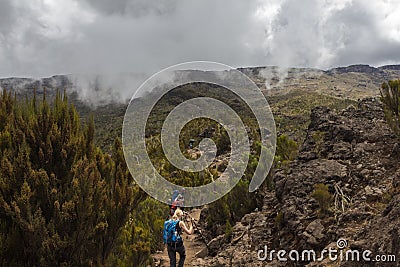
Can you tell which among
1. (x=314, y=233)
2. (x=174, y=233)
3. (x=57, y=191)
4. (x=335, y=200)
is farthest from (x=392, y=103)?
(x=57, y=191)

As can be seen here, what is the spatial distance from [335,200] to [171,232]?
2960mm

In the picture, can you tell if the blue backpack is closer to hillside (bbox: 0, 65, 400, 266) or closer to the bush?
hillside (bbox: 0, 65, 400, 266)

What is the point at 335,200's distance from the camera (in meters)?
6.13

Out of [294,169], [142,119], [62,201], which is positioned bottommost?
[62,201]

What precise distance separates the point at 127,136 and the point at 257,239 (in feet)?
11.6

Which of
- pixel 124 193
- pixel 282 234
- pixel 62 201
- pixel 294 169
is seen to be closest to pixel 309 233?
pixel 282 234

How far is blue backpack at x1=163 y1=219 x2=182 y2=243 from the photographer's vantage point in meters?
5.37

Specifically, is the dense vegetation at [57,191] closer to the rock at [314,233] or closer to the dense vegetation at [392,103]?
the rock at [314,233]

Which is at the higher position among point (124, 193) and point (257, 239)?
point (124, 193)

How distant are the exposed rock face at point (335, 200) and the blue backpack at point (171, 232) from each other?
6.04 ft

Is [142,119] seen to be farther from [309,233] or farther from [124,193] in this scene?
[309,233]

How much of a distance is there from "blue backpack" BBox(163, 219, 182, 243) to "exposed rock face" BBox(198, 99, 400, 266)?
184 cm

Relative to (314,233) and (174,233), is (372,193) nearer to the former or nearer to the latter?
(314,233)

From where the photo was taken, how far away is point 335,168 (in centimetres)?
713
